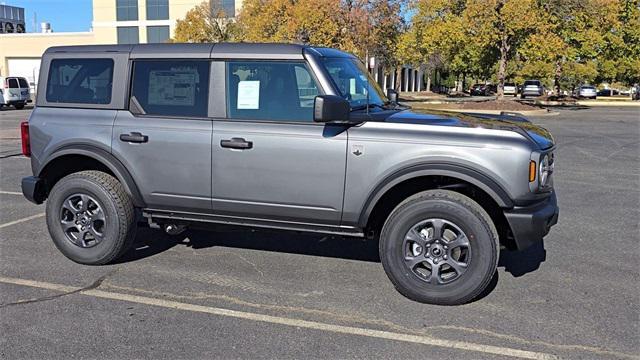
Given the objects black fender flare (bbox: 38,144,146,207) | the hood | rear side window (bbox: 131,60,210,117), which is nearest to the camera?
the hood

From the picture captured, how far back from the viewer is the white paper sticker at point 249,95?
4836mm

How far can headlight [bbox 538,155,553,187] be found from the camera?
170 inches

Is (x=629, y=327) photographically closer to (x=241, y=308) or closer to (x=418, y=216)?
(x=418, y=216)

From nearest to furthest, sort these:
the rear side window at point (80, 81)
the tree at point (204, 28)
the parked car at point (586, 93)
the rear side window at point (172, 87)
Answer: the rear side window at point (172, 87)
the rear side window at point (80, 81)
the tree at point (204, 28)
the parked car at point (586, 93)

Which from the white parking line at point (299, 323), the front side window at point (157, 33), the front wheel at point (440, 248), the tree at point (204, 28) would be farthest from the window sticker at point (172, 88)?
the front side window at point (157, 33)

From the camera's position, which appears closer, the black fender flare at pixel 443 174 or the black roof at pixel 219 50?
the black fender flare at pixel 443 174

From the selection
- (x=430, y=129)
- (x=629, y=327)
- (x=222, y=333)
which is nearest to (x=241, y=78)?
(x=430, y=129)

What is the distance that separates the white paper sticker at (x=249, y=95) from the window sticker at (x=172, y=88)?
0.43 meters

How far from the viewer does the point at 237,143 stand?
4.74 m

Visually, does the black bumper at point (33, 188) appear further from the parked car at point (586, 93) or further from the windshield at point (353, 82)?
the parked car at point (586, 93)

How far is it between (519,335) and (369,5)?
3301 cm

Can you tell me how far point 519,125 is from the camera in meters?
4.73

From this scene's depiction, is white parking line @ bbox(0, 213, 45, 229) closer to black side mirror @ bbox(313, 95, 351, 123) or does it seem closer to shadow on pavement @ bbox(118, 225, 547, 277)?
shadow on pavement @ bbox(118, 225, 547, 277)

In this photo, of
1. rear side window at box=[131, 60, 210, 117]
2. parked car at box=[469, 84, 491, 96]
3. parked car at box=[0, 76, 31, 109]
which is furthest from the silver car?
rear side window at box=[131, 60, 210, 117]
